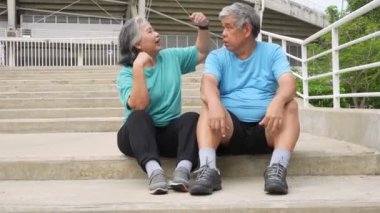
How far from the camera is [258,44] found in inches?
117

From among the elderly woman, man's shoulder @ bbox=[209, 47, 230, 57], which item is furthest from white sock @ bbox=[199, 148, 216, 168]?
man's shoulder @ bbox=[209, 47, 230, 57]

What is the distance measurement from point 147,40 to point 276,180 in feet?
3.76

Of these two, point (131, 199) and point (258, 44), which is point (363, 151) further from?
point (131, 199)

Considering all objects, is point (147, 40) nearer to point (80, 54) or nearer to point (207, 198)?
point (207, 198)

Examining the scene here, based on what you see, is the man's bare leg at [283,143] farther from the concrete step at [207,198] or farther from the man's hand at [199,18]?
the man's hand at [199,18]

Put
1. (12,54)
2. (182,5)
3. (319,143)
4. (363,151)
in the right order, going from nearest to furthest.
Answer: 1. (363,151)
2. (319,143)
3. (12,54)
4. (182,5)

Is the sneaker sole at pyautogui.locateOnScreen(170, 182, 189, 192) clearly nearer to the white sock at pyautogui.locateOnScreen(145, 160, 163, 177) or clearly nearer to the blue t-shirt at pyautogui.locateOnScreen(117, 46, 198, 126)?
the white sock at pyautogui.locateOnScreen(145, 160, 163, 177)

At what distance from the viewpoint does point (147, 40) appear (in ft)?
9.54

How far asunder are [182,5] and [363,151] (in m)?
23.8

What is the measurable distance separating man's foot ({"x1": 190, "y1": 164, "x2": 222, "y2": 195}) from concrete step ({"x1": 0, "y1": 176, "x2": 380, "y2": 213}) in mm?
35

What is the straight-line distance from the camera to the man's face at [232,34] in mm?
2809

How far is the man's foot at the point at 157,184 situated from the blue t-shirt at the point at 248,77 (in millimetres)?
620

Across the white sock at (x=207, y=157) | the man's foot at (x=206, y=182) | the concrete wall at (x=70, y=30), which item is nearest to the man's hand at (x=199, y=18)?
the white sock at (x=207, y=157)

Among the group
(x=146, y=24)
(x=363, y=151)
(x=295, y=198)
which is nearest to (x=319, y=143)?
(x=363, y=151)
